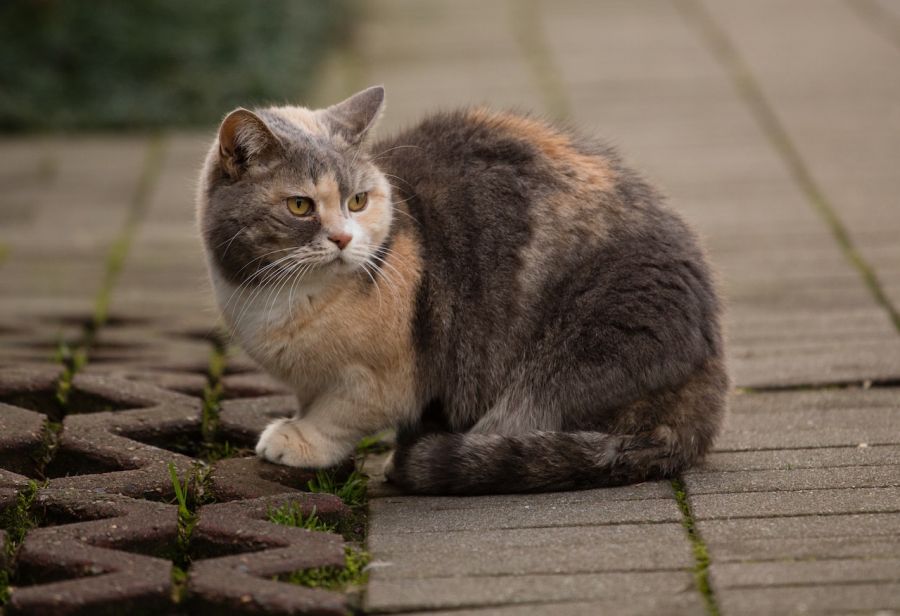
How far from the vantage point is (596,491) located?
3584 millimetres

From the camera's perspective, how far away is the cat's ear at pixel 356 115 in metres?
3.85

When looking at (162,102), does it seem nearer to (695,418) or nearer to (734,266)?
(734,266)

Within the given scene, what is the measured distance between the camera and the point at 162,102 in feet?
27.6

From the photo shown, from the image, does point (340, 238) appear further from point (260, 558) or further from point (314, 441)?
point (260, 558)

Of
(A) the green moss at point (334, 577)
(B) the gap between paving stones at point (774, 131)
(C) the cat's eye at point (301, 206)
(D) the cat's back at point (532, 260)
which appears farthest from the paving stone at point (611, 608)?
(B) the gap between paving stones at point (774, 131)

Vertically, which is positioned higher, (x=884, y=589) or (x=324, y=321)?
(x=324, y=321)

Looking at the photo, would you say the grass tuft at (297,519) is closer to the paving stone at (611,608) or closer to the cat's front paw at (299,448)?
the cat's front paw at (299,448)

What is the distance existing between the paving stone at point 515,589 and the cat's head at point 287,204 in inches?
40.6

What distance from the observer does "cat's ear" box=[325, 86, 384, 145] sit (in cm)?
385

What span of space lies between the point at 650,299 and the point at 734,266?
209cm

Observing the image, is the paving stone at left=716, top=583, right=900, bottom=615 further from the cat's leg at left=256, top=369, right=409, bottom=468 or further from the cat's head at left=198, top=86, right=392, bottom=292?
the cat's head at left=198, top=86, right=392, bottom=292

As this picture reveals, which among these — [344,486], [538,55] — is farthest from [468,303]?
[538,55]

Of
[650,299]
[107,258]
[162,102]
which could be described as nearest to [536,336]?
[650,299]

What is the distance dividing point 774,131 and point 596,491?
4472mm
